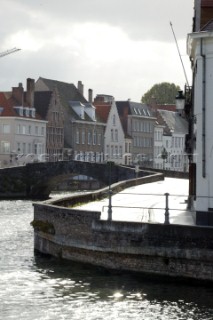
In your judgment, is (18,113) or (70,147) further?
(70,147)

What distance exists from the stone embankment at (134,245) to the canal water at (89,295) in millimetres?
323

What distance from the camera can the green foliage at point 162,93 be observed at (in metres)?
140

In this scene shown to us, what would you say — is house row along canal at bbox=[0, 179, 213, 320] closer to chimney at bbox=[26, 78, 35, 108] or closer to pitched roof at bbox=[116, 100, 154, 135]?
chimney at bbox=[26, 78, 35, 108]

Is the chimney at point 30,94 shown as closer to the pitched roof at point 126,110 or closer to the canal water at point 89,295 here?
the pitched roof at point 126,110

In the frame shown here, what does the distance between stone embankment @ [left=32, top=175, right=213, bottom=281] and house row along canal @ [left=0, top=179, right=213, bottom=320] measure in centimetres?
30

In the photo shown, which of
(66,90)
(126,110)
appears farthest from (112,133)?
(66,90)

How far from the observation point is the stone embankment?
2214 cm

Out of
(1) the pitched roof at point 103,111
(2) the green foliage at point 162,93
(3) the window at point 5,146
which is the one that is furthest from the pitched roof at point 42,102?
(2) the green foliage at point 162,93

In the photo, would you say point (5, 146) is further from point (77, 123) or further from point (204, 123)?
point (204, 123)

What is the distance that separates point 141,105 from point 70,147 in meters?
22.7

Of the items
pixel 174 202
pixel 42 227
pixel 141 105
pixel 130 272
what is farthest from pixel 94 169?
pixel 141 105

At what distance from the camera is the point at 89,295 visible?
21609mm

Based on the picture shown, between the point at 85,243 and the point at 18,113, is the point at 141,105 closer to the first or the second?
the point at 18,113

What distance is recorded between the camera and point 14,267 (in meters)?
26.1
